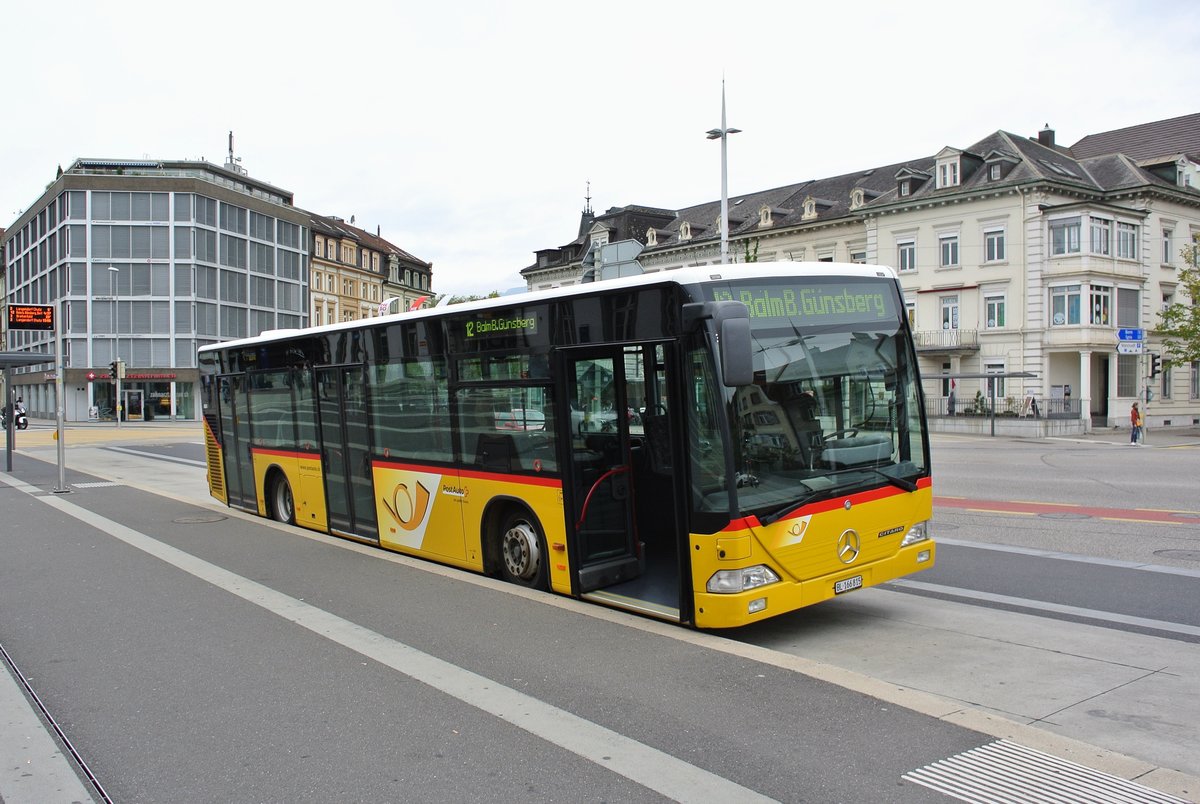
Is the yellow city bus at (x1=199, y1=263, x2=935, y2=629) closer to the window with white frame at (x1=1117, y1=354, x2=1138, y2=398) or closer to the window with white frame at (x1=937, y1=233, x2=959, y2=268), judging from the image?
the window with white frame at (x1=937, y1=233, x2=959, y2=268)

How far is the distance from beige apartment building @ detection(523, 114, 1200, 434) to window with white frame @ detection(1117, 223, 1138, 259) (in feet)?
0.30

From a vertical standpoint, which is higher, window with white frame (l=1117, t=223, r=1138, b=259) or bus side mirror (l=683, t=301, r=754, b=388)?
window with white frame (l=1117, t=223, r=1138, b=259)

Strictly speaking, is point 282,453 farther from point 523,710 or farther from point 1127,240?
point 1127,240

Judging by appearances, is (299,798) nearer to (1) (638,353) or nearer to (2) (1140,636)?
(1) (638,353)

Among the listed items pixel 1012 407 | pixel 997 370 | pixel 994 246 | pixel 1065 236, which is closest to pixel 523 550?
pixel 1012 407

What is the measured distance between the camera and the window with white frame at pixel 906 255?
49719mm

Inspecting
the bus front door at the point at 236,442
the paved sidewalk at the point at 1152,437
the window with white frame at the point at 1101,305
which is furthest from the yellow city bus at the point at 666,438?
the window with white frame at the point at 1101,305

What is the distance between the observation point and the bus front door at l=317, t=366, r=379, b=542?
10633mm

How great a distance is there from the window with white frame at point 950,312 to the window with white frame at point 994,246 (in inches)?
104

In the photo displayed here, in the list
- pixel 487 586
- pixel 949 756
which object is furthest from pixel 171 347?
pixel 949 756

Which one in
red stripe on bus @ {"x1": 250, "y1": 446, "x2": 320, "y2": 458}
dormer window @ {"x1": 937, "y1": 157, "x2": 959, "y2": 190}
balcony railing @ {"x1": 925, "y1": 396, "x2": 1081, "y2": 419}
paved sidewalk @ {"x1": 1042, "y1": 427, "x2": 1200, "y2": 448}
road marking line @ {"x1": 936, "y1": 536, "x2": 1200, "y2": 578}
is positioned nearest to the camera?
road marking line @ {"x1": 936, "y1": 536, "x2": 1200, "y2": 578}

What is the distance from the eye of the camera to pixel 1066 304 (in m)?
44.3

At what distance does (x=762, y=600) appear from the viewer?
6.34 meters

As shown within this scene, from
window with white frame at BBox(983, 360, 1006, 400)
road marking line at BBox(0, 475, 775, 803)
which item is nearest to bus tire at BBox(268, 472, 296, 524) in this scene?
road marking line at BBox(0, 475, 775, 803)
